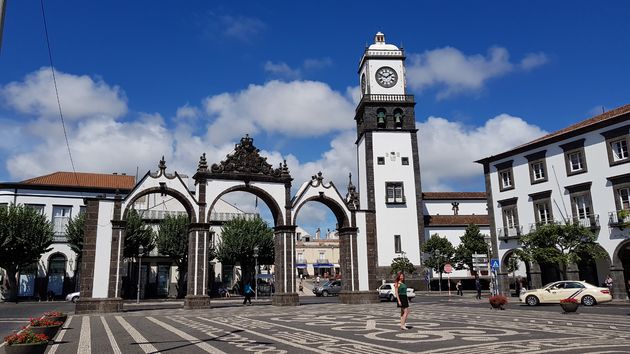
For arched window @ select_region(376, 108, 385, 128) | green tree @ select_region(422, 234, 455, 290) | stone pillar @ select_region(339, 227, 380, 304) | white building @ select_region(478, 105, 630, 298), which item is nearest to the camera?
white building @ select_region(478, 105, 630, 298)

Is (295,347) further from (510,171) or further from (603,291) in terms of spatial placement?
(510,171)

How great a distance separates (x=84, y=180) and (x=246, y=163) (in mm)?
31187

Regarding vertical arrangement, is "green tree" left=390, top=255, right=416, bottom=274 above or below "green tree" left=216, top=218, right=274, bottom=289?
below

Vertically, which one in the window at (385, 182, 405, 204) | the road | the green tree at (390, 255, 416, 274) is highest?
the window at (385, 182, 405, 204)

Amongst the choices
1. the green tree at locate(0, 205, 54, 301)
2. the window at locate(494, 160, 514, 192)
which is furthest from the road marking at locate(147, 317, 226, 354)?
the window at locate(494, 160, 514, 192)

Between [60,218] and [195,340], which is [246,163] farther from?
[60,218]

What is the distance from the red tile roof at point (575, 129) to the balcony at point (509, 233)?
6156mm

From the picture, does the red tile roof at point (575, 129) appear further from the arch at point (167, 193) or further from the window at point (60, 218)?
the window at point (60, 218)

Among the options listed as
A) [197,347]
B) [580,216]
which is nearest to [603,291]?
[580,216]

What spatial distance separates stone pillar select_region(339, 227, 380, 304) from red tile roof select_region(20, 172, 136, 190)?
3155 cm

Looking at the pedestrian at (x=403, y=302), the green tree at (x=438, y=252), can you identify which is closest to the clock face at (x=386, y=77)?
the green tree at (x=438, y=252)

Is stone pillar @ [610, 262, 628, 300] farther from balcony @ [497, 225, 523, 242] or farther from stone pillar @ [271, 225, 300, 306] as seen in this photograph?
stone pillar @ [271, 225, 300, 306]

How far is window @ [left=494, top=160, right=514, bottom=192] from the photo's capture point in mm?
41100

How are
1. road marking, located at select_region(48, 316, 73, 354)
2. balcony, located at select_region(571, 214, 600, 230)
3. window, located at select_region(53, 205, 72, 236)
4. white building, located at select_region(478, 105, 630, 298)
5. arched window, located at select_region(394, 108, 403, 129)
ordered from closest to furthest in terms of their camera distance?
road marking, located at select_region(48, 316, 73, 354) < white building, located at select_region(478, 105, 630, 298) < balcony, located at select_region(571, 214, 600, 230) < window, located at select_region(53, 205, 72, 236) < arched window, located at select_region(394, 108, 403, 129)
